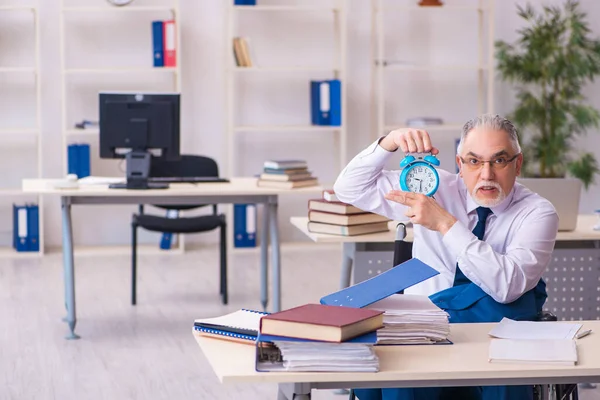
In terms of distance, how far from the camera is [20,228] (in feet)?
23.1

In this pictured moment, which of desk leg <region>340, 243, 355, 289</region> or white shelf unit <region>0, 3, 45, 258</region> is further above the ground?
white shelf unit <region>0, 3, 45, 258</region>

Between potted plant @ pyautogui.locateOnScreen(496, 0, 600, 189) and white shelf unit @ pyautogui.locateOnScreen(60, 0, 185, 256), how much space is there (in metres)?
2.46

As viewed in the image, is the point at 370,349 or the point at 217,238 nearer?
the point at 370,349

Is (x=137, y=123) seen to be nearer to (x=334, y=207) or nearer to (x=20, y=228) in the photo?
(x=334, y=207)

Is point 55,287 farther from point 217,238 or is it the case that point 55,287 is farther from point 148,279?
point 217,238

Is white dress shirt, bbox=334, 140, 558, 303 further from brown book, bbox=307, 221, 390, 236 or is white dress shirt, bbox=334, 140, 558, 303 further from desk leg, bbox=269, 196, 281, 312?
desk leg, bbox=269, 196, 281, 312

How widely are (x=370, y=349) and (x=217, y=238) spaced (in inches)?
231

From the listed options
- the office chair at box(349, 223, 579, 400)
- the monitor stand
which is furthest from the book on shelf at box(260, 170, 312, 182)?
the office chair at box(349, 223, 579, 400)

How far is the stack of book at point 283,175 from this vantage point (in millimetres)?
4977

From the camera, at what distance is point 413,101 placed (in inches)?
308

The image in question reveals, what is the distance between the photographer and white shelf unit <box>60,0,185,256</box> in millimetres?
7066

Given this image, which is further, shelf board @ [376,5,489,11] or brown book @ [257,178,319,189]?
shelf board @ [376,5,489,11]

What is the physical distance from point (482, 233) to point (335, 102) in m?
4.76

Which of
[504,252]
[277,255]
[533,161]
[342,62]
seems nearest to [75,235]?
[342,62]
